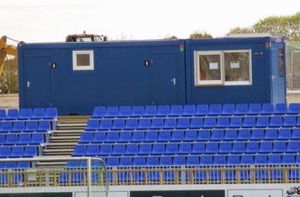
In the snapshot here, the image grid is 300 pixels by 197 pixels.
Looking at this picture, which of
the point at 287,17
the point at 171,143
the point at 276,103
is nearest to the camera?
the point at 171,143

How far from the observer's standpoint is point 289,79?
55.8 metres

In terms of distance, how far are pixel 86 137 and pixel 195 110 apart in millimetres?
3871

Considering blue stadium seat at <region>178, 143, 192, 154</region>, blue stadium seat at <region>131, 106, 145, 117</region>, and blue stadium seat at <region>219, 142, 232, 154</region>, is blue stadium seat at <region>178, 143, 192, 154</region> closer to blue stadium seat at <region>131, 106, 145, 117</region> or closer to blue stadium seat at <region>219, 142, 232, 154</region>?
blue stadium seat at <region>219, 142, 232, 154</region>

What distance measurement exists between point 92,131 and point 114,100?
3.08 meters

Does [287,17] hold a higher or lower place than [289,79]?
higher

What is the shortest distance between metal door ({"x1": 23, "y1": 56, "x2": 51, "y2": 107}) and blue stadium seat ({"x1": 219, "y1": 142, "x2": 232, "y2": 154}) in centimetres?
820

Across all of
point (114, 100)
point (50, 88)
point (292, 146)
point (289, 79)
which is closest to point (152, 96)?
point (114, 100)

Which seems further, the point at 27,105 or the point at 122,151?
the point at 27,105

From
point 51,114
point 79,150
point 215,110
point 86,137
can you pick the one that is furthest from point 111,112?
point 215,110

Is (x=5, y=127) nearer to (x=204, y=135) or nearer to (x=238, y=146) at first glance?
(x=204, y=135)

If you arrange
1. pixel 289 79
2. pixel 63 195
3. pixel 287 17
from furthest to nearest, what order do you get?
pixel 287 17, pixel 289 79, pixel 63 195

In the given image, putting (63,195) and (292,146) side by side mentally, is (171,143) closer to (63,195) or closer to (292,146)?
(292,146)

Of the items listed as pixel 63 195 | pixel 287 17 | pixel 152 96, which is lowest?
pixel 63 195

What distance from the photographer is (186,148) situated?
3503 cm
